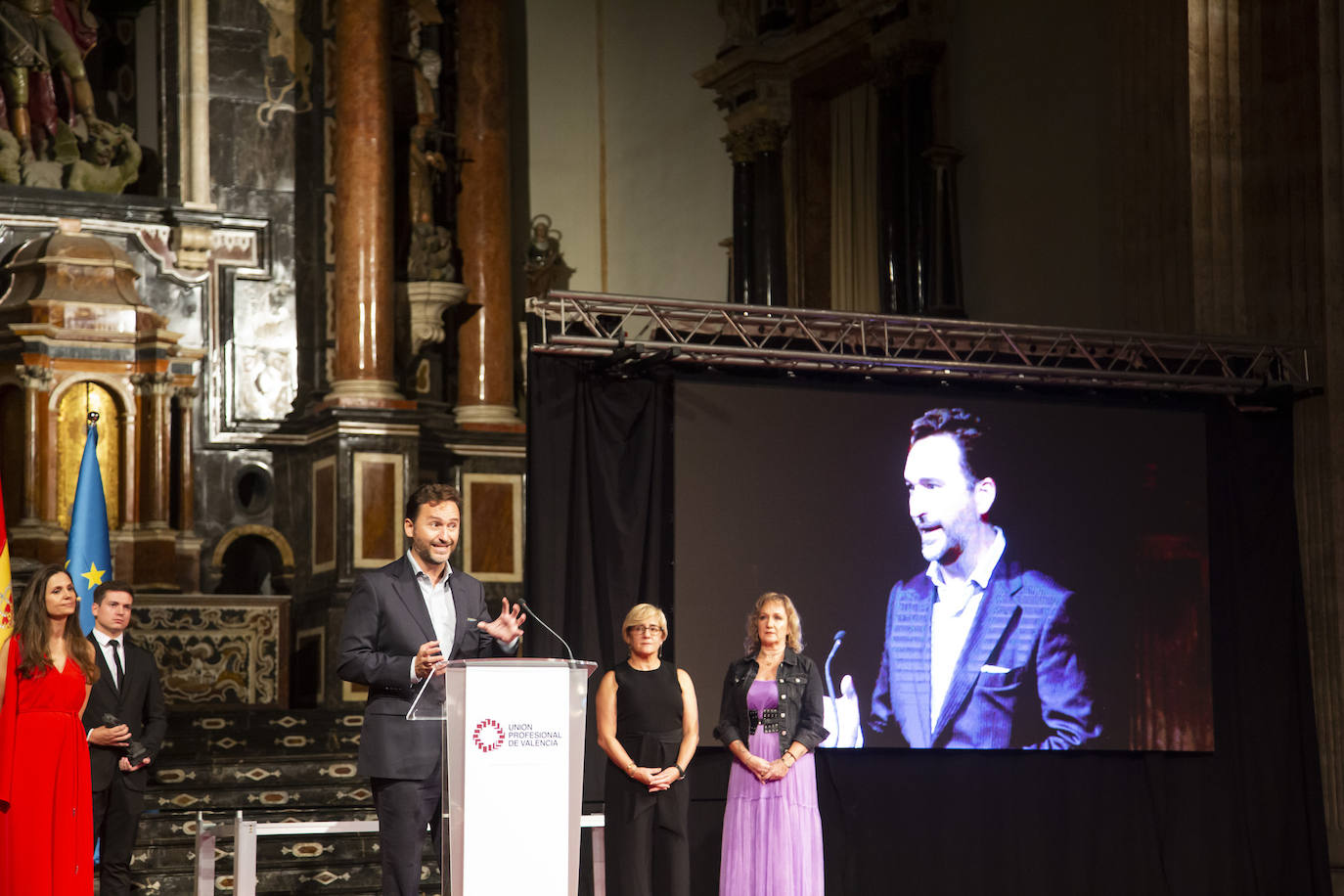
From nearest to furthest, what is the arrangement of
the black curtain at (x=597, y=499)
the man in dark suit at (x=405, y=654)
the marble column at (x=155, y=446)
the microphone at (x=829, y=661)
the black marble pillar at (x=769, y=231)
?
the man in dark suit at (x=405, y=654), the black curtain at (x=597, y=499), the microphone at (x=829, y=661), the marble column at (x=155, y=446), the black marble pillar at (x=769, y=231)

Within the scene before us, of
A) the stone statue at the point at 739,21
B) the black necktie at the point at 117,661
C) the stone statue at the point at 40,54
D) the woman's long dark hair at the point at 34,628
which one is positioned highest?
the stone statue at the point at 739,21

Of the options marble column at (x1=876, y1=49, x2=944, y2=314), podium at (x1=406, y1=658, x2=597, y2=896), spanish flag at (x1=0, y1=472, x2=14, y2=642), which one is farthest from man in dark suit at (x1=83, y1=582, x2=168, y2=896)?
marble column at (x1=876, y1=49, x2=944, y2=314)

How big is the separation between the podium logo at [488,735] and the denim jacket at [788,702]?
2302 mm

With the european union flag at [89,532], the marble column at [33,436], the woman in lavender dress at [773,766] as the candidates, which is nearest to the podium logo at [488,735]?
the woman in lavender dress at [773,766]

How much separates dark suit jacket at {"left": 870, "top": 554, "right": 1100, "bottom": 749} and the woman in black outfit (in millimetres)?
2368

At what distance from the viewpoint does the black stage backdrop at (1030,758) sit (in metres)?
8.91

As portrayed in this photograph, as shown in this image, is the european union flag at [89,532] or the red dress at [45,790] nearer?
the red dress at [45,790]

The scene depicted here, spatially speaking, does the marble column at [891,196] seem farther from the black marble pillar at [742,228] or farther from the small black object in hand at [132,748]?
the small black object in hand at [132,748]

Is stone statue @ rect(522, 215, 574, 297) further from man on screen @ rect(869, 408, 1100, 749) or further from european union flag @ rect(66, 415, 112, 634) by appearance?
man on screen @ rect(869, 408, 1100, 749)

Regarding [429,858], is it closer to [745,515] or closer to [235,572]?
[745,515]

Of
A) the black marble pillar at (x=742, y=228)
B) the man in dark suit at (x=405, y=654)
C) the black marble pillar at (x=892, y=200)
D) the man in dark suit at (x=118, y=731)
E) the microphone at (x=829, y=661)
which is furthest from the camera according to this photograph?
the black marble pillar at (x=742, y=228)

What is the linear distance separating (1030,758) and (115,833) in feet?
15.7

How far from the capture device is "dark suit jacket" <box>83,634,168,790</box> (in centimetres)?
721

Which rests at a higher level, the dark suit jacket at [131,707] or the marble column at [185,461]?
the marble column at [185,461]
